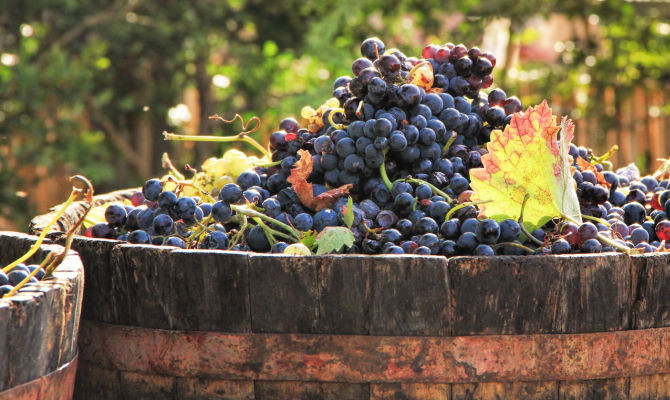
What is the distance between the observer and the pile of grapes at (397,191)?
124 centimetres

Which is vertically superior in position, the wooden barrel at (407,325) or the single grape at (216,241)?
the single grape at (216,241)

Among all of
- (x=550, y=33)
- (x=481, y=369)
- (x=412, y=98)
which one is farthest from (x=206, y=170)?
(x=550, y=33)

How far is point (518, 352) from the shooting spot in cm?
113

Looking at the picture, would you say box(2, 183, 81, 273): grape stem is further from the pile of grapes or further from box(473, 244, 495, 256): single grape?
box(473, 244, 495, 256): single grape

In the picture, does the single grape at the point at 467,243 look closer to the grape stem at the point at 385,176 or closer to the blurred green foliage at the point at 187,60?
the grape stem at the point at 385,176

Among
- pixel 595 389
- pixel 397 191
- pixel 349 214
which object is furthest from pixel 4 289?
pixel 595 389

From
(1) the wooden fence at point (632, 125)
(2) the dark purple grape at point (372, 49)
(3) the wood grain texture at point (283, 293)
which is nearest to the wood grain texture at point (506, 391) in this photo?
(3) the wood grain texture at point (283, 293)

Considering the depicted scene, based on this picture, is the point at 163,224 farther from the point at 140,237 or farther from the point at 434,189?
the point at 434,189

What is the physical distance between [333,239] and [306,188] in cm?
20

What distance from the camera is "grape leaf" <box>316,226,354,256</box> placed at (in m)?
1.17

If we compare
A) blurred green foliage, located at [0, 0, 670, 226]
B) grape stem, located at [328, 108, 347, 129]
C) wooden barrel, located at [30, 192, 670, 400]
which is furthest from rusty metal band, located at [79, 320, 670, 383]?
blurred green foliage, located at [0, 0, 670, 226]

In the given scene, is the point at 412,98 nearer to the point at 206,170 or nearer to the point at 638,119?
the point at 206,170

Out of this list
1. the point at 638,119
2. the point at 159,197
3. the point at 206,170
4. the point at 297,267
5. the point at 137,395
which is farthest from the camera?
the point at 638,119

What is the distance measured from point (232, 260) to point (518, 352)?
46cm
